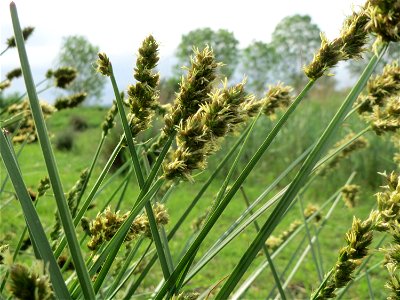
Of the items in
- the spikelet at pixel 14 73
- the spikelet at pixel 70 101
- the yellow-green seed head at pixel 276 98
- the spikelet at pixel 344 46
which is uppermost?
the spikelet at pixel 14 73

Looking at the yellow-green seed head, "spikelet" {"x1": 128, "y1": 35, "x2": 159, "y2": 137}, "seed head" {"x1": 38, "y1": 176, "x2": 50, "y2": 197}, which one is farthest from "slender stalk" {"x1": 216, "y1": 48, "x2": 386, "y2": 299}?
"seed head" {"x1": 38, "y1": 176, "x2": 50, "y2": 197}

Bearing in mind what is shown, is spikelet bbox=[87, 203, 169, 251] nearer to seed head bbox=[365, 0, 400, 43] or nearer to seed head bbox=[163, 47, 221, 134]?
seed head bbox=[163, 47, 221, 134]

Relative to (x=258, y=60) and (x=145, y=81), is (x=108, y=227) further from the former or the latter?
(x=258, y=60)

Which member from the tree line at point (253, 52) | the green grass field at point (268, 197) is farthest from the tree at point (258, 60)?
the green grass field at point (268, 197)

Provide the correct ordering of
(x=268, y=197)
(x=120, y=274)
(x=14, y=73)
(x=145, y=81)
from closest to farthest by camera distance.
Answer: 1. (x=145, y=81)
2. (x=120, y=274)
3. (x=14, y=73)
4. (x=268, y=197)

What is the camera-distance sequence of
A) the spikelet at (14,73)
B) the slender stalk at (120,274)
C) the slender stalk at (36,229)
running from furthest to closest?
1. the spikelet at (14,73)
2. the slender stalk at (120,274)
3. the slender stalk at (36,229)

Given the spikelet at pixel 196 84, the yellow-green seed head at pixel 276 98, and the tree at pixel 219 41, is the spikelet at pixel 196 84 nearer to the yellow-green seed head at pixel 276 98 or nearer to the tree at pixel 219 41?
the yellow-green seed head at pixel 276 98

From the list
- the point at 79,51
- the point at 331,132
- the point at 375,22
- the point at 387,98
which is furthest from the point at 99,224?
the point at 79,51

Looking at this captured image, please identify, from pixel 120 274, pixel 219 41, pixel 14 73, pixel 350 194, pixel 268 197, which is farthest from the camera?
pixel 219 41

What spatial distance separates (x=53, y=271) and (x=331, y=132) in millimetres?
357

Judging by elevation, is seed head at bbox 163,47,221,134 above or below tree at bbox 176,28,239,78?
below

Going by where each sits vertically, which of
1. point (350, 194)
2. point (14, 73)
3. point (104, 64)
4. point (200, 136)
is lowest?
point (350, 194)

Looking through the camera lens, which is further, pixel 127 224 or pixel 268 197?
pixel 268 197

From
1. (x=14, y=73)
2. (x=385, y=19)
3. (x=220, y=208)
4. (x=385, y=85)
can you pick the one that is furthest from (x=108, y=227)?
(x=14, y=73)
